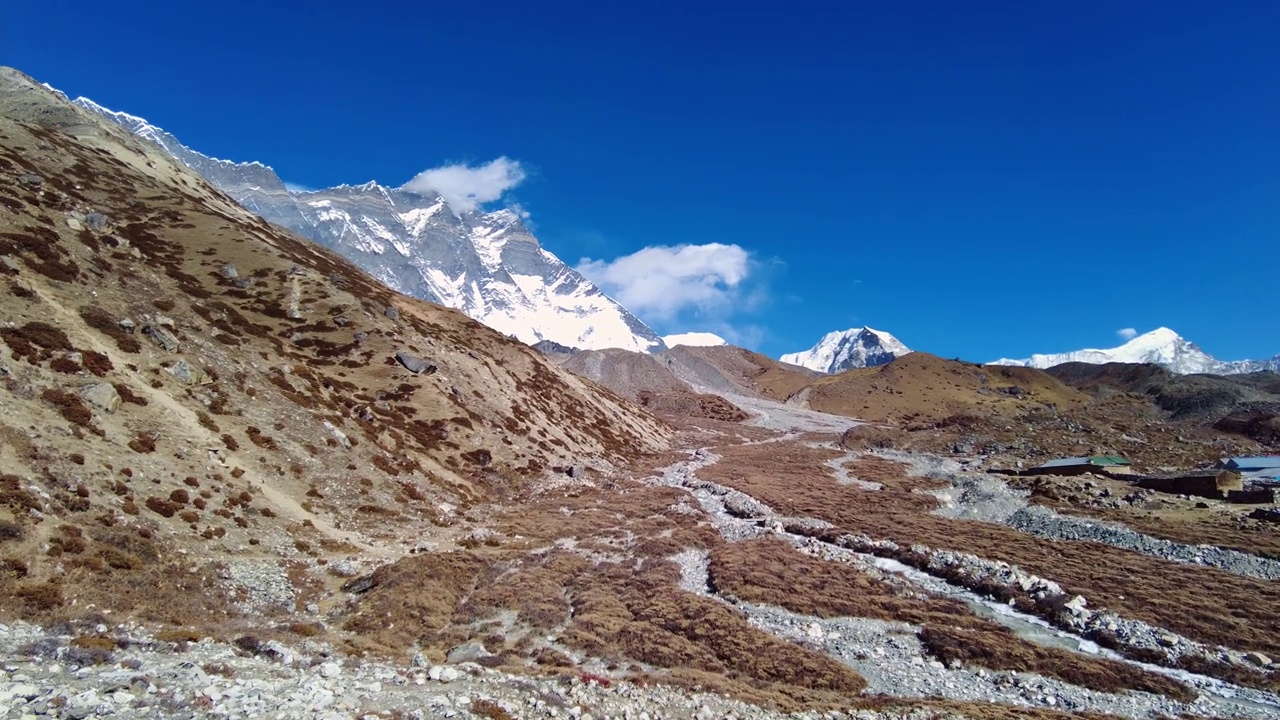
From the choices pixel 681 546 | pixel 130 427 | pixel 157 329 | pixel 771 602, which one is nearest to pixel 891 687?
pixel 771 602

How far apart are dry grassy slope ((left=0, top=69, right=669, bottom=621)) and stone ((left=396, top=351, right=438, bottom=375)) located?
3.38 feet

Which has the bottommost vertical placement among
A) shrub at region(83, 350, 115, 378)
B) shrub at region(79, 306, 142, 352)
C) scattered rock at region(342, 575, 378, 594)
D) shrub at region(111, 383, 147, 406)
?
scattered rock at region(342, 575, 378, 594)

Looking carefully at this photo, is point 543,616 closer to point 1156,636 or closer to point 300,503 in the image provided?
point 300,503

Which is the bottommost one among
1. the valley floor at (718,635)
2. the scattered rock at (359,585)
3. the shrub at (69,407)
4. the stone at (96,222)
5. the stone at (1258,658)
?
the scattered rock at (359,585)

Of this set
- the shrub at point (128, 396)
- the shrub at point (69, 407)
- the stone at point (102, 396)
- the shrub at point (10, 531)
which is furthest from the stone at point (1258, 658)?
the shrub at point (128, 396)

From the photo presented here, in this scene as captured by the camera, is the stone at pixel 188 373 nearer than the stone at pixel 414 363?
Yes

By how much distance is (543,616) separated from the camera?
2723 cm

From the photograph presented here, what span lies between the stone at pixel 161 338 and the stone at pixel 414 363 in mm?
24134

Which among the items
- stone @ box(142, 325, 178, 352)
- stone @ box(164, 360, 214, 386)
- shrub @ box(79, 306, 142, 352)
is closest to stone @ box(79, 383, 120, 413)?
stone @ box(164, 360, 214, 386)

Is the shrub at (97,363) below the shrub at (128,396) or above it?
above

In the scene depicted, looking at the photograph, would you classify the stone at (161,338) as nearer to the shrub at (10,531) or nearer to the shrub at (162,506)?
the shrub at (162,506)

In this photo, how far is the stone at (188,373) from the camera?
4081cm

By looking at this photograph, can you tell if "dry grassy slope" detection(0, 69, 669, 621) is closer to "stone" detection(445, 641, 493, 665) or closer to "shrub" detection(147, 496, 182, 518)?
"shrub" detection(147, 496, 182, 518)

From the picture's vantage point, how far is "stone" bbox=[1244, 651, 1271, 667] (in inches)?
991
